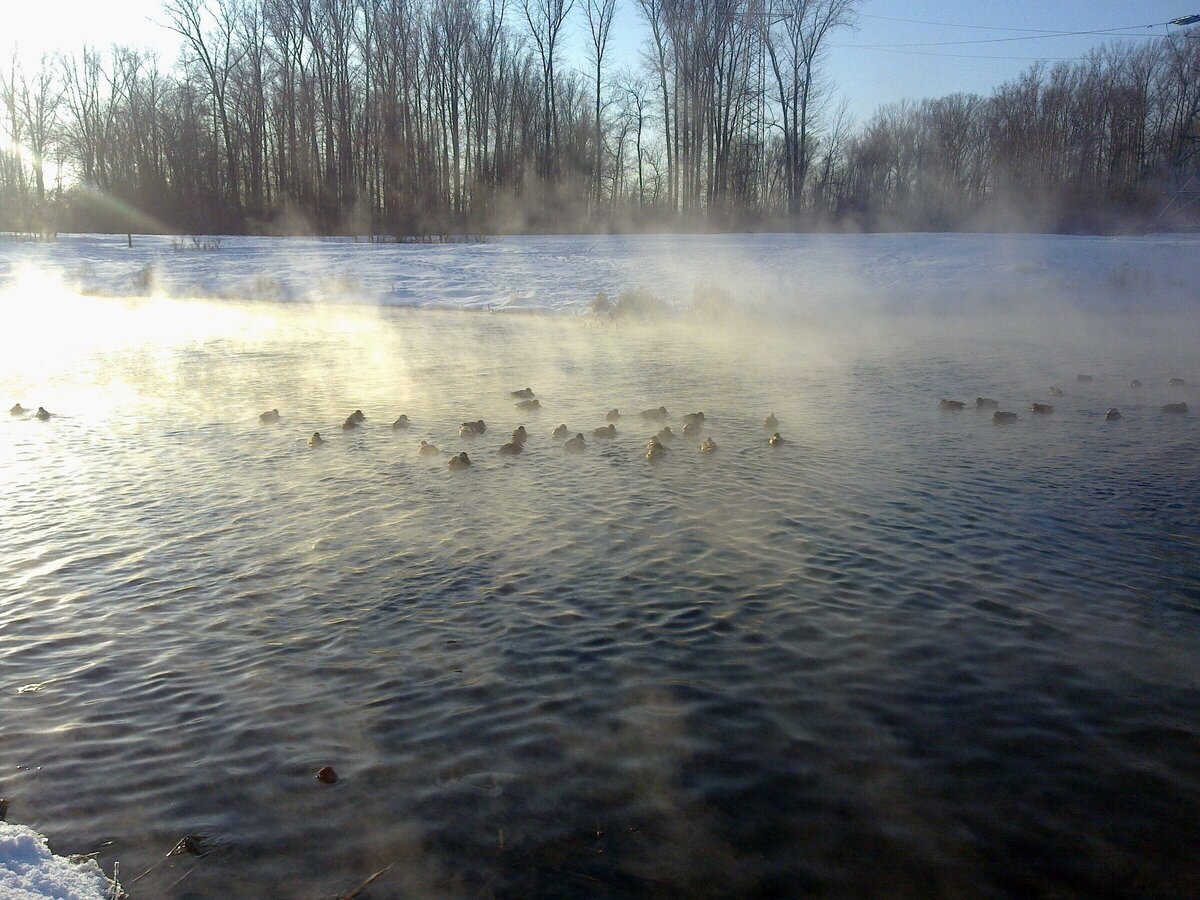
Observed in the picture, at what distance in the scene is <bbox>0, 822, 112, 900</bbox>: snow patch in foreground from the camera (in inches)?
102

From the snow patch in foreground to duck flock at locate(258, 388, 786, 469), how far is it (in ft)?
15.8

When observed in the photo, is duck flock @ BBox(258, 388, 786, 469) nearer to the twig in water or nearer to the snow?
the twig in water

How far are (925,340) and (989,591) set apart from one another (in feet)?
40.6

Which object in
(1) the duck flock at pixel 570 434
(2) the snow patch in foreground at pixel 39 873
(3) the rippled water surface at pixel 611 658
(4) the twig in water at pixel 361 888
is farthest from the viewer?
(1) the duck flock at pixel 570 434

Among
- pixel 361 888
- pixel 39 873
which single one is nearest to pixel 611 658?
pixel 361 888

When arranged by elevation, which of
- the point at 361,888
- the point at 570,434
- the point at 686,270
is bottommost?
the point at 361,888

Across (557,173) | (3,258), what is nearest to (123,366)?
(3,258)

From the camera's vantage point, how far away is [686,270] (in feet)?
82.6

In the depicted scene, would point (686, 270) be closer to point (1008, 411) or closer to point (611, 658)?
point (1008, 411)

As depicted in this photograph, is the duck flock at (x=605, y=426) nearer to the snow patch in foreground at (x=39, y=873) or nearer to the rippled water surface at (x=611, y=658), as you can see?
the rippled water surface at (x=611, y=658)

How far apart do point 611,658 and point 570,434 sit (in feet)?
15.5

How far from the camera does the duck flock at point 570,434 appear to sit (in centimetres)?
797

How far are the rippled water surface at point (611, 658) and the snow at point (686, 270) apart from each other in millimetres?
13559

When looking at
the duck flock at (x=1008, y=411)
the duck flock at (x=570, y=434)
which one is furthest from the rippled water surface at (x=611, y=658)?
the duck flock at (x=1008, y=411)
